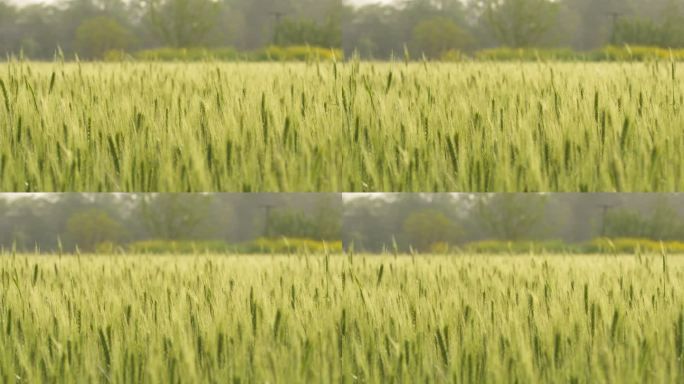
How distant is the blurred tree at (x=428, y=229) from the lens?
4926 millimetres

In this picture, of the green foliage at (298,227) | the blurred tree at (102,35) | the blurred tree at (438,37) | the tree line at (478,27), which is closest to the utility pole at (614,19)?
the tree line at (478,27)

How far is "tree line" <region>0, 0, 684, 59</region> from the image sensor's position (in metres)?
5.21

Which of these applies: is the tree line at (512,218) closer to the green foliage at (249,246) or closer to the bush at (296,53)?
the green foliage at (249,246)

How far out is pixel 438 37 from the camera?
20.3 feet

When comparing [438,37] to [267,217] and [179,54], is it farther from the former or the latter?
[267,217]

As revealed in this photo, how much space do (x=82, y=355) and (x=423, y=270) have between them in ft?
4.80

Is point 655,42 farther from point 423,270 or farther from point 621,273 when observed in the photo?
point 423,270

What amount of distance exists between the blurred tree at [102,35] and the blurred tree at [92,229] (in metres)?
1.31

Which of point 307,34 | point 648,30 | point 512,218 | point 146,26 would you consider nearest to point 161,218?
point 307,34

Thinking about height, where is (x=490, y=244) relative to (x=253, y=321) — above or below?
below

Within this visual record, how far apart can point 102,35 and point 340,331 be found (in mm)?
4913

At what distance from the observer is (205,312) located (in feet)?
10.7

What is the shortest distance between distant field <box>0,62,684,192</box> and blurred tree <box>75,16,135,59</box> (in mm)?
2632

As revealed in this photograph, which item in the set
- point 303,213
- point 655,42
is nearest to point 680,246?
point 655,42
